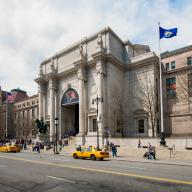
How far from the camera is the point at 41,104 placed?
7075 cm

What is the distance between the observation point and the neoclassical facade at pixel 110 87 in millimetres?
53375

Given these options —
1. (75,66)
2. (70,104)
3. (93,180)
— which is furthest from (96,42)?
(93,180)

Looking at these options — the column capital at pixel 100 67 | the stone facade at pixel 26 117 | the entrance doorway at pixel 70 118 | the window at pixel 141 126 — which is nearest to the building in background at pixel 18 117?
the stone facade at pixel 26 117

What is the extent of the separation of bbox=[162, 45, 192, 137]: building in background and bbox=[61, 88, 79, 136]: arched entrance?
20919mm

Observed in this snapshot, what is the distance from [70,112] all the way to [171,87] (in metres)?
27.2

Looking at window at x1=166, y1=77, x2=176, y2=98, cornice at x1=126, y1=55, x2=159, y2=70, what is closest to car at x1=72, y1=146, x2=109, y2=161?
window at x1=166, y1=77, x2=176, y2=98

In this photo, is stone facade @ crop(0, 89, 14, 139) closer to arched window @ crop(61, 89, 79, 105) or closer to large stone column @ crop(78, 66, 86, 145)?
arched window @ crop(61, 89, 79, 105)

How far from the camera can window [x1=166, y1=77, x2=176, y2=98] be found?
54.9m

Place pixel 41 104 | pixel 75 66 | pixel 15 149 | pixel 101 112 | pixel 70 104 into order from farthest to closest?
pixel 41 104 < pixel 70 104 < pixel 75 66 < pixel 101 112 < pixel 15 149

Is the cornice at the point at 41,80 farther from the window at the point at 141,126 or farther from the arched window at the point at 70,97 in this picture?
the window at the point at 141,126

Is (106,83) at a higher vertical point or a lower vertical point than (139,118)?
higher

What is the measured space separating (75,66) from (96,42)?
283 inches

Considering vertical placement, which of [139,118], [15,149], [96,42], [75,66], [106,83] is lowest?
[15,149]

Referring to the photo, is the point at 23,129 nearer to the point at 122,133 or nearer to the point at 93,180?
the point at 122,133
